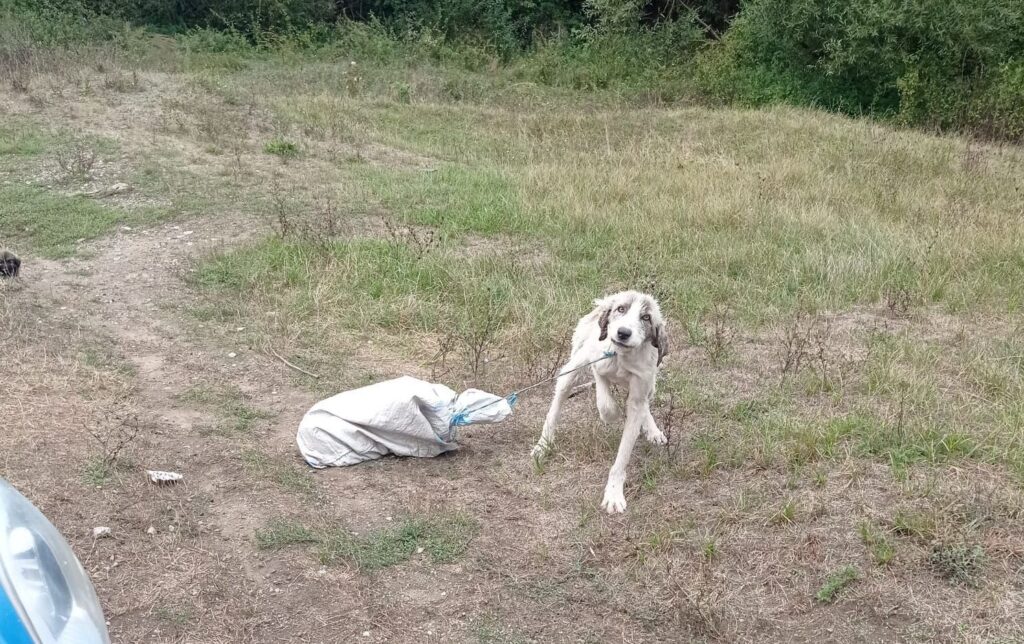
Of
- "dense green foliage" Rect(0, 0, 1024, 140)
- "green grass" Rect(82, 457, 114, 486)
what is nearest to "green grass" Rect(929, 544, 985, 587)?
"green grass" Rect(82, 457, 114, 486)

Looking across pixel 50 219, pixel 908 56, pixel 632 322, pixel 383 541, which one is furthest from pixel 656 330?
pixel 908 56

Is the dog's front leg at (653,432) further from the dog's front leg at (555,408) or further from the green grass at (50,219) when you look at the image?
the green grass at (50,219)

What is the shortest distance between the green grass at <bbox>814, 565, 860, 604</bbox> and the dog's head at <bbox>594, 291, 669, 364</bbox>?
1.13 metres

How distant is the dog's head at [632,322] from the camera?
3826 millimetres

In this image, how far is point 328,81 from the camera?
49.3ft

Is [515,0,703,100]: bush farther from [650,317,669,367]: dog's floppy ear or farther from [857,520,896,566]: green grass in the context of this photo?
[857,520,896,566]: green grass

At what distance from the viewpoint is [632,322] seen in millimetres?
3846

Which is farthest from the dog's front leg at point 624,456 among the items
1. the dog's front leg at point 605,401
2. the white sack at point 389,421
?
the white sack at point 389,421

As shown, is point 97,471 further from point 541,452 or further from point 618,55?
point 618,55

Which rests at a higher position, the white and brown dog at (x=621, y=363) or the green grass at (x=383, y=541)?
the white and brown dog at (x=621, y=363)

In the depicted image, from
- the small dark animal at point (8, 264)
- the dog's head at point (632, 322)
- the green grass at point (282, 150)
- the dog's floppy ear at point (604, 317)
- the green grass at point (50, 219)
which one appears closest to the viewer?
the dog's head at point (632, 322)

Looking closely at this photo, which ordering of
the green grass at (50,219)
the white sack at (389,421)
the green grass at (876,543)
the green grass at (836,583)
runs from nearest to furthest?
1. the green grass at (836,583)
2. the green grass at (876,543)
3. the white sack at (389,421)
4. the green grass at (50,219)

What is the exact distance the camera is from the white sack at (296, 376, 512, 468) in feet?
13.9

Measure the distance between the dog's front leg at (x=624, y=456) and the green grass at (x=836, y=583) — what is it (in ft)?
2.83
